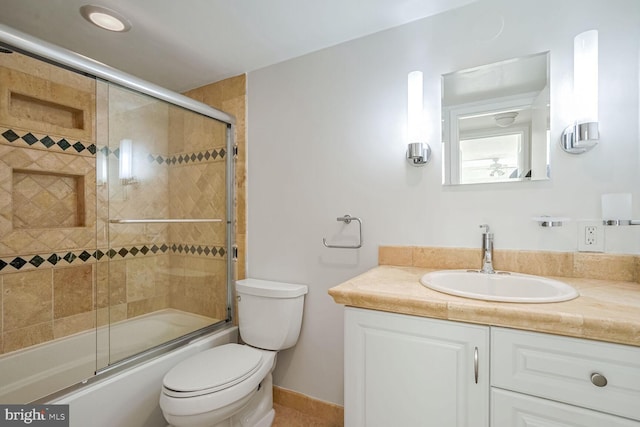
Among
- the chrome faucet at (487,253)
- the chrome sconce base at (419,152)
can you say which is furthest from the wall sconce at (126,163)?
the chrome faucet at (487,253)

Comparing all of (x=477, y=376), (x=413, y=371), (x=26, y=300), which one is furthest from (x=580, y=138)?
(x=26, y=300)

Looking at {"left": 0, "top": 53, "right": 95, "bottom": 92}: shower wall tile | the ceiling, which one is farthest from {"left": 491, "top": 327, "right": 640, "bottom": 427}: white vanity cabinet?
{"left": 0, "top": 53, "right": 95, "bottom": 92}: shower wall tile

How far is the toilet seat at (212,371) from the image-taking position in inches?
48.9

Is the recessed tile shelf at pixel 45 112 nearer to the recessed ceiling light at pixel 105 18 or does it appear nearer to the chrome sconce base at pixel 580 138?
the recessed ceiling light at pixel 105 18

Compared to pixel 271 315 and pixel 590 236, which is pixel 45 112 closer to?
pixel 271 315

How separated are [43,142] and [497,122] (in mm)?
2420

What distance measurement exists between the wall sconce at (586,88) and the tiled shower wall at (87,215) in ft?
5.84

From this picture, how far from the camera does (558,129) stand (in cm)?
124

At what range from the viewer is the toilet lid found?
1260 millimetres

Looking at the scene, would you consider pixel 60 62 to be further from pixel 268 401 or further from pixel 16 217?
pixel 268 401

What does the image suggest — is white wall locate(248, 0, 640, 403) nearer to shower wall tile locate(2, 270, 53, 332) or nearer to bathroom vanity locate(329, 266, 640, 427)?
bathroom vanity locate(329, 266, 640, 427)

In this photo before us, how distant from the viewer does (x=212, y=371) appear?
1367 mm

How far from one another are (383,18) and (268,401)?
2123 mm

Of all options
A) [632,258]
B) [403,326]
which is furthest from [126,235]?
[632,258]
